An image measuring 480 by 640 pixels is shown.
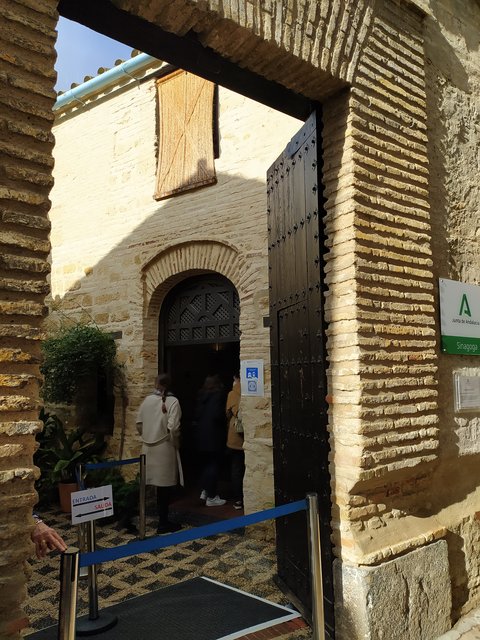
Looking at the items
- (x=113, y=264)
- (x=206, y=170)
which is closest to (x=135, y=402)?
(x=113, y=264)

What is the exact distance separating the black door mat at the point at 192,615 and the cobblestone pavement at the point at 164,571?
19 centimetres

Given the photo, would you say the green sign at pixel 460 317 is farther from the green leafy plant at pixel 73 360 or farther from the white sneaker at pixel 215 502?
the green leafy plant at pixel 73 360

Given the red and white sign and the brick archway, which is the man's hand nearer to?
the red and white sign

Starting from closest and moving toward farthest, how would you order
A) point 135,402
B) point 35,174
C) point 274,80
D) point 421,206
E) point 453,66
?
point 35,174, point 274,80, point 421,206, point 453,66, point 135,402

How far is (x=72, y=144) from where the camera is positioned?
7812 mm

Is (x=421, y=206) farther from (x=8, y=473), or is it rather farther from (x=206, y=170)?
(x=206, y=170)

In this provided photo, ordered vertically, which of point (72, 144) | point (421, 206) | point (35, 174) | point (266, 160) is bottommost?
point (35, 174)

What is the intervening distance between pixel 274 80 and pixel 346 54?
46 centimetres

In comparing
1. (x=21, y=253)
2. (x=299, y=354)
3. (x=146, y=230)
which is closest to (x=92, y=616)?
(x=299, y=354)

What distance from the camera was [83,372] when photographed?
6602 mm

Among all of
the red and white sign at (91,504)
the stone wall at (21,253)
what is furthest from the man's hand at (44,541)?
the red and white sign at (91,504)

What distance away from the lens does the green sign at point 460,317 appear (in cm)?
356

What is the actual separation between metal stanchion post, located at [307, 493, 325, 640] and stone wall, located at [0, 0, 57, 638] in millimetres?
1333

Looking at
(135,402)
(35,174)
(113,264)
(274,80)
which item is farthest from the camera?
(113,264)
